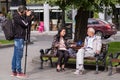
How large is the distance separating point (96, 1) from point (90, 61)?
1.91 metres

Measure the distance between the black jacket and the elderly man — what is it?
174 centimetres

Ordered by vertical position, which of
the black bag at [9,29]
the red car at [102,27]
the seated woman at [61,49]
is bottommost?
the red car at [102,27]

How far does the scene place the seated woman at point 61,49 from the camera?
511 inches

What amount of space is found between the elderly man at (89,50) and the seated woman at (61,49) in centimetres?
57

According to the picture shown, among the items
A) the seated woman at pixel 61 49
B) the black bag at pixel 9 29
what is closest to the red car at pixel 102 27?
the seated woman at pixel 61 49

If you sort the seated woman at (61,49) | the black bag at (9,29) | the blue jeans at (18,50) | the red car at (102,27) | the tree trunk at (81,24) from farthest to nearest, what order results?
the red car at (102,27) → the tree trunk at (81,24) → the seated woman at (61,49) → the blue jeans at (18,50) → the black bag at (9,29)

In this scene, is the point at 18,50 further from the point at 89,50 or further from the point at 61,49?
the point at 89,50

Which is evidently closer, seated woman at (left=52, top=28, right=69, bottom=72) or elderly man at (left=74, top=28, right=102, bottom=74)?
elderly man at (left=74, top=28, right=102, bottom=74)

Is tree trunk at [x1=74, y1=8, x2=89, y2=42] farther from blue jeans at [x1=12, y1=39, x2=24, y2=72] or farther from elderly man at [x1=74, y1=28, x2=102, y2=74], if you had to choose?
blue jeans at [x1=12, y1=39, x2=24, y2=72]

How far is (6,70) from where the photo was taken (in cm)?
1358

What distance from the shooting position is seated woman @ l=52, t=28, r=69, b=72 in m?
13.0

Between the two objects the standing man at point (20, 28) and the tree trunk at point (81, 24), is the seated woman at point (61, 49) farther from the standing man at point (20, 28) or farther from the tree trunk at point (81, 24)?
the tree trunk at point (81, 24)

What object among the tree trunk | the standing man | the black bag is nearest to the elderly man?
the standing man

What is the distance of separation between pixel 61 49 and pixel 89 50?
0.89m
